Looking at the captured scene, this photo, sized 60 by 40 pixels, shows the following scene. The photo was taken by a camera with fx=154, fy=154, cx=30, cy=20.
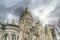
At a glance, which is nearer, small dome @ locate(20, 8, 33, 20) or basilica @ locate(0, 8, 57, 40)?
basilica @ locate(0, 8, 57, 40)

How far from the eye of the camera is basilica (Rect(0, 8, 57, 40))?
4556 centimetres

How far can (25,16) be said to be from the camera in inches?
2151

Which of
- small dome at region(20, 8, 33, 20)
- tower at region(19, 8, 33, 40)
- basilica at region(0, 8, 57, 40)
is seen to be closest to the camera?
basilica at region(0, 8, 57, 40)

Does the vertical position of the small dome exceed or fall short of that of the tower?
it exceeds it

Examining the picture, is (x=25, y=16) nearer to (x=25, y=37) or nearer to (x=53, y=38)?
(x=25, y=37)

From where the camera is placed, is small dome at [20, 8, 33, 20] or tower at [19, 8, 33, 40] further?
small dome at [20, 8, 33, 20]

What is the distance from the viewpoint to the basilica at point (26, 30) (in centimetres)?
4556

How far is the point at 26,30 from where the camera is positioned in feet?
171

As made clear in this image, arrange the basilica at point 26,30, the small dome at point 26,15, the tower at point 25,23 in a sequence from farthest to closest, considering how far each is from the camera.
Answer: the small dome at point 26,15 < the tower at point 25,23 < the basilica at point 26,30

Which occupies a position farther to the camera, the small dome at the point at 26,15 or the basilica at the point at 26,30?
the small dome at the point at 26,15

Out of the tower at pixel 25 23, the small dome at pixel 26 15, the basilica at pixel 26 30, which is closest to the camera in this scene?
the basilica at pixel 26 30

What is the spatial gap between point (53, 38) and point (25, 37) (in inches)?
628

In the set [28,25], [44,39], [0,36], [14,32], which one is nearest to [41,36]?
[44,39]

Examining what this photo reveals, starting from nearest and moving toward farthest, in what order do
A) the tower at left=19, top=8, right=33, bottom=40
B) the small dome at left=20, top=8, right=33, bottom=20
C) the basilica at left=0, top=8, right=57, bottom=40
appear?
the basilica at left=0, top=8, right=57, bottom=40
the tower at left=19, top=8, right=33, bottom=40
the small dome at left=20, top=8, right=33, bottom=20
